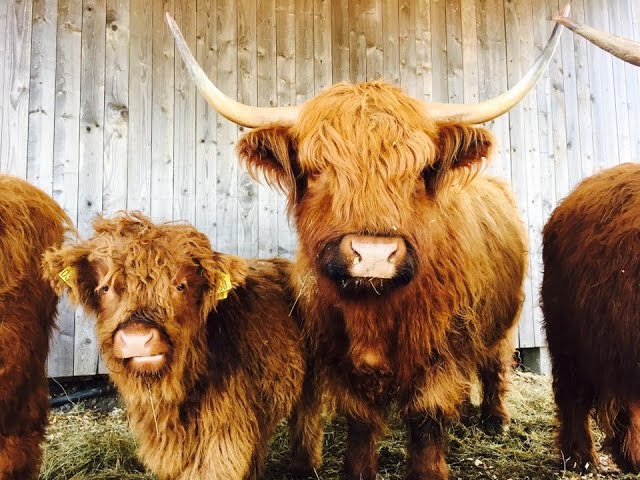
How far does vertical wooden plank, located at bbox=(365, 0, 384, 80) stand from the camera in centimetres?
595

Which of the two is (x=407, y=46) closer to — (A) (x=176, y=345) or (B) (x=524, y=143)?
(B) (x=524, y=143)

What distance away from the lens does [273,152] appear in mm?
3059

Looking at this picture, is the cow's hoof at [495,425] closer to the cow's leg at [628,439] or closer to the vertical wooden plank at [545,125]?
the cow's leg at [628,439]

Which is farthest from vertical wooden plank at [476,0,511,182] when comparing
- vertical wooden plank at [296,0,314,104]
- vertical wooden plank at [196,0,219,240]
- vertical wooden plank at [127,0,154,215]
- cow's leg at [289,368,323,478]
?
cow's leg at [289,368,323,478]

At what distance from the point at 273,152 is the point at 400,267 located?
95cm

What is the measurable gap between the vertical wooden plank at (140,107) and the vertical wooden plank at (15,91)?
0.81 meters

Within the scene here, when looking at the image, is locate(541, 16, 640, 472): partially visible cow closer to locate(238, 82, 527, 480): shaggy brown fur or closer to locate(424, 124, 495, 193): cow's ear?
locate(238, 82, 527, 480): shaggy brown fur

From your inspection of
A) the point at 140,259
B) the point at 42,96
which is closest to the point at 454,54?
the point at 42,96

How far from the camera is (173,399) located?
2.99m

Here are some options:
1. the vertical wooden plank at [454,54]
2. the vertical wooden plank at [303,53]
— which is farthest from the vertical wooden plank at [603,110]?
the vertical wooden plank at [303,53]

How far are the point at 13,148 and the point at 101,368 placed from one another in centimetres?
192

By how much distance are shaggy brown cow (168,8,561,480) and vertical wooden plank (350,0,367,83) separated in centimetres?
270

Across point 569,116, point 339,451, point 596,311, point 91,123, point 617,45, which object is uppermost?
point 569,116

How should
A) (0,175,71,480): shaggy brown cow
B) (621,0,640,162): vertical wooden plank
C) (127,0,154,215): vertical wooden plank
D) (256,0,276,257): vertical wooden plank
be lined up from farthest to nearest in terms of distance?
(621,0,640,162): vertical wooden plank < (256,0,276,257): vertical wooden plank < (127,0,154,215): vertical wooden plank < (0,175,71,480): shaggy brown cow
